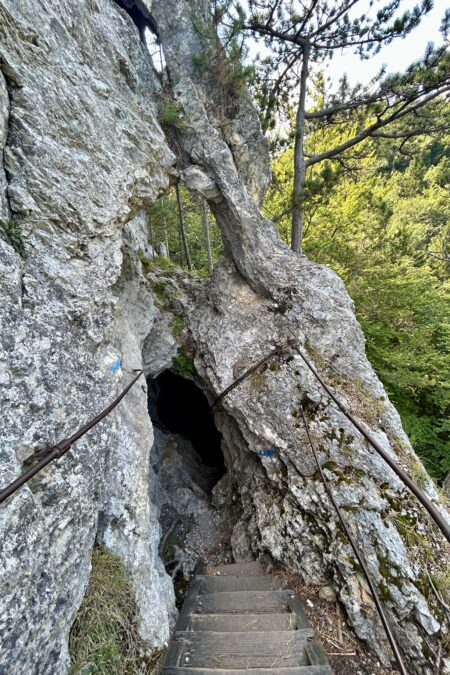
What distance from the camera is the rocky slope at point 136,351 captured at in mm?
2545

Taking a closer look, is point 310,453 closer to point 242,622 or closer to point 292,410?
point 292,410

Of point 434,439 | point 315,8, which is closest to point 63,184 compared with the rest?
point 315,8

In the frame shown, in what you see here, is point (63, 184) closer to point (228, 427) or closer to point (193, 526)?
point (228, 427)

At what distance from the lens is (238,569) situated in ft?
15.7

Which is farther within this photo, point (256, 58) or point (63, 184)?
point (256, 58)

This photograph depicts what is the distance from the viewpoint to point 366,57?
6410mm

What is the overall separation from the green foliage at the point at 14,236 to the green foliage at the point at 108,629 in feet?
11.4

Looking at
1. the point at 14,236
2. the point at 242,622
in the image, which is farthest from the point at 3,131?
the point at 242,622

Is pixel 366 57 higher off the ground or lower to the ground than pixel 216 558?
higher

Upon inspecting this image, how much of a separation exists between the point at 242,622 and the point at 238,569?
64.4 inches

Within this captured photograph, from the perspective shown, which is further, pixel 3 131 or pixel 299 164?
pixel 299 164

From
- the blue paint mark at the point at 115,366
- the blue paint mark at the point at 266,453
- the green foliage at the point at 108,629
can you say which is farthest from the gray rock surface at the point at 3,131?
the blue paint mark at the point at 266,453

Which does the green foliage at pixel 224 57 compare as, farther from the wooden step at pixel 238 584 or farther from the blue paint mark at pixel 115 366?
the wooden step at pixel 238 584

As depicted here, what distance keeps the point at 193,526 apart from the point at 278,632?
11.3 ft
